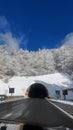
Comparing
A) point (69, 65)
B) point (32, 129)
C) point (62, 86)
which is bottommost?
point (32, 129)

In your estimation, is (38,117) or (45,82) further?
(45,82)

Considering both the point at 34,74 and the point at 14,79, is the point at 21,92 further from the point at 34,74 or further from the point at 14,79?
the point at 34,74

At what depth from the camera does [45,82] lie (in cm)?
17012

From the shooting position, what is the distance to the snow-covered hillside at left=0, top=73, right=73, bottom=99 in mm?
151250

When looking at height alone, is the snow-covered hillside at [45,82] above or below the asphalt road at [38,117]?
above

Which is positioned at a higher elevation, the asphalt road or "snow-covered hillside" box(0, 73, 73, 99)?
"snow-covered hillside" box(0, 73, 73, 99)

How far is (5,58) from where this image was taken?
7805 inches

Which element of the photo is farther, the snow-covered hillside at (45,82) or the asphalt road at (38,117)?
the snow-covered hillside at (45,82)

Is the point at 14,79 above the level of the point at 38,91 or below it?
above

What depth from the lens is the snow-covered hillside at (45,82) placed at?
496 feet

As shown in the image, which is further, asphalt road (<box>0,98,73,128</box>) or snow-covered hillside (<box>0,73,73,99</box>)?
snow-covered hillside (<box>0,73,73,99</box>)

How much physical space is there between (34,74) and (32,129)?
608 ft

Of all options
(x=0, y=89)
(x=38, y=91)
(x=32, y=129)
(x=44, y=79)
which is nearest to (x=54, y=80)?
(x=44, y=79)

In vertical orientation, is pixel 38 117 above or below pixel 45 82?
below
